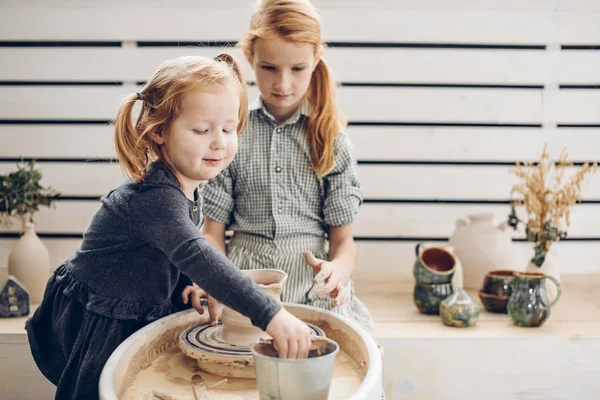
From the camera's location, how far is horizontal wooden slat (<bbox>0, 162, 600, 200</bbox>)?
3.46 metres

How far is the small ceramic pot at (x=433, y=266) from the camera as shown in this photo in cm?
288

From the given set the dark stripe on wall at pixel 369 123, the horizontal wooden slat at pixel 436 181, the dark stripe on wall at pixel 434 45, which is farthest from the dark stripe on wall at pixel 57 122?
the horizontal wooden slat at pixel 436 181

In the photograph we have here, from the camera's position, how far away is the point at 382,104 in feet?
11.4

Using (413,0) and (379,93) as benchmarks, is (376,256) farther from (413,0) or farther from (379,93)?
(413,0)

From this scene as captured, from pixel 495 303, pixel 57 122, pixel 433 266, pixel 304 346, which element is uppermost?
pixel 57 122

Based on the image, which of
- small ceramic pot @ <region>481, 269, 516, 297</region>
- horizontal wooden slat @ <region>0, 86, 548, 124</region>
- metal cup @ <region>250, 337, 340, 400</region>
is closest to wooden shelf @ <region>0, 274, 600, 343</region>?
small ceramic pot @ <region>481, 269, 516, 297</region>

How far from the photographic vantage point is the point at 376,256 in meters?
3.57

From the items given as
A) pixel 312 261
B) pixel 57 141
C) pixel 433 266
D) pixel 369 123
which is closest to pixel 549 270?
pixel 433 266

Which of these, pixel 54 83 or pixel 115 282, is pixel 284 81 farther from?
pixel 54 83

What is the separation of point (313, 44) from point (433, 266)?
133cm

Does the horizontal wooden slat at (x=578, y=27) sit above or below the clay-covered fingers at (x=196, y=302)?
above

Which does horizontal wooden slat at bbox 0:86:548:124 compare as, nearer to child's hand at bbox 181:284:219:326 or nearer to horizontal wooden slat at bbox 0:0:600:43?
horizontal wooden slat at bbox 0:0:600:43

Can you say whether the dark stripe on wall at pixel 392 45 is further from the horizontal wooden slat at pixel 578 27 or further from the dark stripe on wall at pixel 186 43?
the horizontal wooden slat at pixel 578 27

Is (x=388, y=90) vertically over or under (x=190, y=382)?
over
